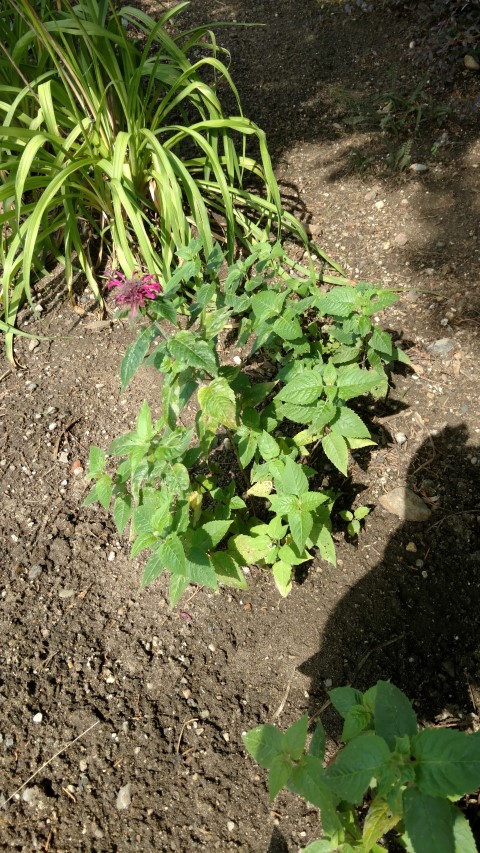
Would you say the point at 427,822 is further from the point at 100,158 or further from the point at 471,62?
the point at 471,62

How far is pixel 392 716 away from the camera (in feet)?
3.29

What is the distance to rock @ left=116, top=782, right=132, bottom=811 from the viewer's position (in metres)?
1.54

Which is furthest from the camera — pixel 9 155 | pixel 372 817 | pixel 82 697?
pixel 9 155

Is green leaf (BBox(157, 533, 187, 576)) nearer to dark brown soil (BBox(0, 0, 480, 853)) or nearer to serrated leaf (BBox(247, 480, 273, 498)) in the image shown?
serrated leaf (BBox(247, 480, 273, 498))

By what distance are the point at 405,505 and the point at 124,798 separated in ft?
3.75

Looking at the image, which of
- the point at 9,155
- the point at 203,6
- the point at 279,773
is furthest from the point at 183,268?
the point at 203,6

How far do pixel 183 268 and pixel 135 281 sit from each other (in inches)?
9.6

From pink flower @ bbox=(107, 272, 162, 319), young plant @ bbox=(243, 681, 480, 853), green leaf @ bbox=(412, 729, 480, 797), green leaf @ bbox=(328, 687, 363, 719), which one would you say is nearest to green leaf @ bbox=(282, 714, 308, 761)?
young plant @ bbox=(243, 681, 480, 853)

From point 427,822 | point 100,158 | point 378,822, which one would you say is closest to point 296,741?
point 378,822

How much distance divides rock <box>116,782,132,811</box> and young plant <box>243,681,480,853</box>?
1.89 ft

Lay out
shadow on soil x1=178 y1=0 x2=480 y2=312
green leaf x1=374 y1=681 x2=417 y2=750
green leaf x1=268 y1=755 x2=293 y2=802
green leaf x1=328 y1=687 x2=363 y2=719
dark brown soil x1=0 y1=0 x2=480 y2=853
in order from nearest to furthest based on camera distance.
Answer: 1. green leaf x1=374 y1=681 x2=417 y2=750
2. green leaf x1=268 y1=755 x2=293 y2=802
3. green leaf x1=328 y1=687 x2=363 y2=719
4. dark brown soil x1=0 y1=0 x2=480 y2=853
5. shadow on soil x1=178 y1=0 x2=480 y2=312

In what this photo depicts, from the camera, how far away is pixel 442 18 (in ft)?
11.1

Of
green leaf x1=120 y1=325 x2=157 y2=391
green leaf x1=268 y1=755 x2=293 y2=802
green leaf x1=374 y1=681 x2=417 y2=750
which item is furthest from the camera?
green leaf x1=120 y1=325 x2=157 y2=391

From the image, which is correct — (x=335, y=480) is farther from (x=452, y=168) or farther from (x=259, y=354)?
(x=452, y=168)
